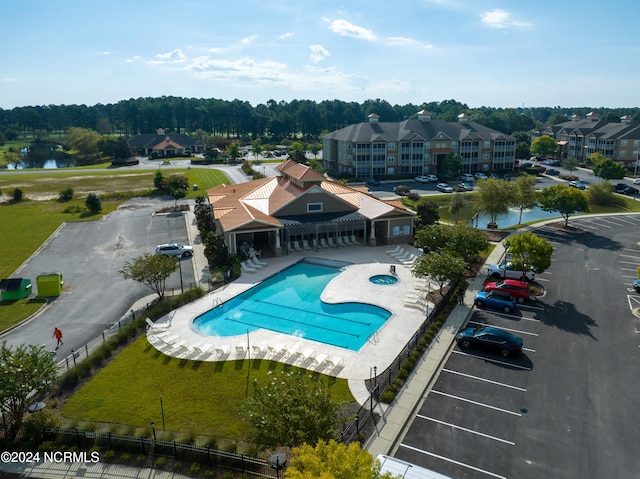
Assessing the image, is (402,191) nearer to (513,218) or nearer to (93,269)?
(513,218)

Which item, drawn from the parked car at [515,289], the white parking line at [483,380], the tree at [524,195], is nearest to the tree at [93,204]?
the parked car at [515,289]

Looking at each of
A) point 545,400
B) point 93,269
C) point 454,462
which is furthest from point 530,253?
point 93,269

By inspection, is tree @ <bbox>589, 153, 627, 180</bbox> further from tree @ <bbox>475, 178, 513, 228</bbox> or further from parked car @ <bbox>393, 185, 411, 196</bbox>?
tree @ <bbox>475, 178, 513, 228</bbox>

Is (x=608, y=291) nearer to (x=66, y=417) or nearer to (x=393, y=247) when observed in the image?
(x=393, y=247)

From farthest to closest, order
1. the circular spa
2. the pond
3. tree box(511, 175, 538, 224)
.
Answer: the pond, tree box(511, 175, 538, 224), the circular spa

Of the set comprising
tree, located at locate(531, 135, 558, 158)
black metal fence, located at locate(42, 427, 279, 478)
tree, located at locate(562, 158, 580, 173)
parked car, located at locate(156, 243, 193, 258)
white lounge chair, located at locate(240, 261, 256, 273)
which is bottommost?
black metal fence, located at locate(42, 427, 279, 478)

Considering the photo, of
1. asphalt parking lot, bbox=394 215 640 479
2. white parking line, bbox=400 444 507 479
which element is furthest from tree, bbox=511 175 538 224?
white parking line, bbox=400 444 507 479

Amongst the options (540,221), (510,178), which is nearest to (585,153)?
(510,178)

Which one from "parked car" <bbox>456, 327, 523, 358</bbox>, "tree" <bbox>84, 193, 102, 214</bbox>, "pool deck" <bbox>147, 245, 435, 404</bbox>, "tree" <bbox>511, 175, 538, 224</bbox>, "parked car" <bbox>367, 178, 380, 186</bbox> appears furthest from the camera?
"parked car" <bbox>367, 178, 380, 186</bbox>
